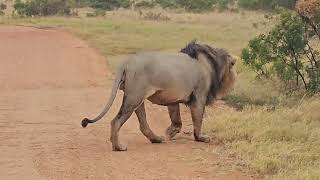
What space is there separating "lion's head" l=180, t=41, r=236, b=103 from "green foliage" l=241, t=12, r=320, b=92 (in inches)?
120

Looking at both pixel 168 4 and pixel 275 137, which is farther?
pixel 168 4

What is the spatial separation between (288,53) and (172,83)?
469 cm

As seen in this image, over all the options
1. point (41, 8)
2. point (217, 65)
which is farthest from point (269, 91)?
point (41, 8)

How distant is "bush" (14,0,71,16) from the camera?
3784cm

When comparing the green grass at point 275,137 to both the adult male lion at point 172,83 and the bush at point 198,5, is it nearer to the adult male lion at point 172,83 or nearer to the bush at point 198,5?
the adult male lion at point 172,83

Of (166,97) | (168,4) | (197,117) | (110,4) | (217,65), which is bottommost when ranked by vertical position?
(110,4)

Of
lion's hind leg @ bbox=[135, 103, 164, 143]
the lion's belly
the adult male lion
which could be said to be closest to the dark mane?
the adult male lion

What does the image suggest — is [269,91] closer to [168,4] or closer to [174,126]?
[174,126]

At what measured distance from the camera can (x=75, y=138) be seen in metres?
9.77

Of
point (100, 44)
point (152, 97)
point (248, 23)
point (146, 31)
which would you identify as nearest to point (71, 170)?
point (152, 97)

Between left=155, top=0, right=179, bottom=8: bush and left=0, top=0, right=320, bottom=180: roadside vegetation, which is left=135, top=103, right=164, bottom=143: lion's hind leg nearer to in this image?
left=0, top=0, right=320, bottom=180: roadside vegetation

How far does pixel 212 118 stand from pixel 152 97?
6.23 ft

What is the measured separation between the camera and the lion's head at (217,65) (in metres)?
9.69

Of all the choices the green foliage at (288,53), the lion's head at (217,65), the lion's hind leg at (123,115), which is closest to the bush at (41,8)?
the green foliage at (288,53)
